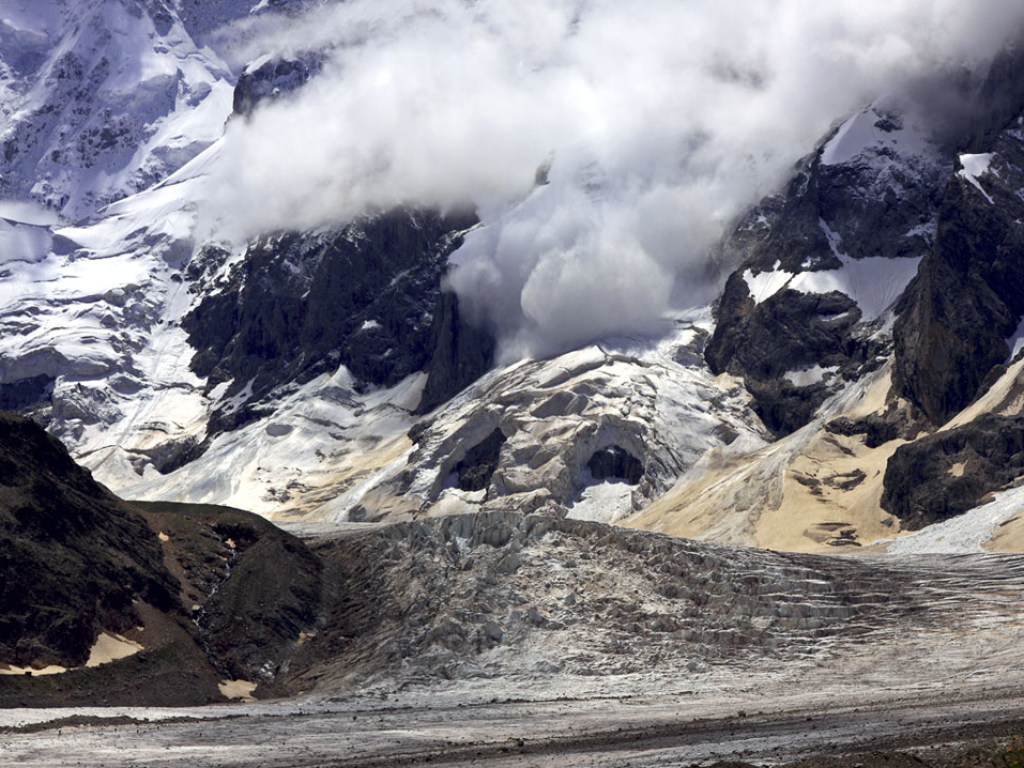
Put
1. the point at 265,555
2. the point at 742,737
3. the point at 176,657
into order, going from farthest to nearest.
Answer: the point at 265,555
the point at 176,657
the point at 742,737

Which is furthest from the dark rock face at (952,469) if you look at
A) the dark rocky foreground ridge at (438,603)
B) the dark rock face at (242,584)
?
the dark rock face at (242,584)

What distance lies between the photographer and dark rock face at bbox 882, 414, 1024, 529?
180375 millimetres

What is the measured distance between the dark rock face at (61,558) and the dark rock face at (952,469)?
93981 millimetres

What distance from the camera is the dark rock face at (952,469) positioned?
592ft

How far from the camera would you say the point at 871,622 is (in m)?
114

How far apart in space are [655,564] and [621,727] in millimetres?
35749

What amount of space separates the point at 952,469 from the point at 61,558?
11124 centimetres

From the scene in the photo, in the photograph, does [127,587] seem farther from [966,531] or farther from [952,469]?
[952,469]

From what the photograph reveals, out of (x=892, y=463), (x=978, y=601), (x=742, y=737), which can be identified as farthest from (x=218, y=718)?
(x=892, y=463)

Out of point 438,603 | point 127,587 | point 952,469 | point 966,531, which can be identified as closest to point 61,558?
point 127,587

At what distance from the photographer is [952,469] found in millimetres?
185500

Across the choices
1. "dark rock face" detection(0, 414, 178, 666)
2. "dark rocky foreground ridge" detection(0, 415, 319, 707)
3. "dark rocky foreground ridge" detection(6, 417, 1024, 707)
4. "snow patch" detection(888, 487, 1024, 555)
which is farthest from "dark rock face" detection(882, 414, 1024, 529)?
"dark rock face" detection(0, 414, 178, 666)

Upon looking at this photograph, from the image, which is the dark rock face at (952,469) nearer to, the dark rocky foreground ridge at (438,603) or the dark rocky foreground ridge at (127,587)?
the dark rocky foreground ridge at (438,603)

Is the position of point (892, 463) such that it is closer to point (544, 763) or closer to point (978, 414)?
point (978, 414)
